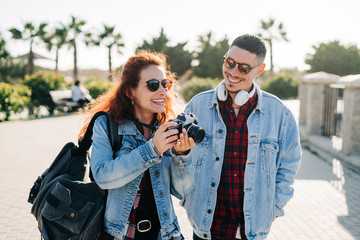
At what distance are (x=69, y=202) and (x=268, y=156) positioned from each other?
52.0 inches

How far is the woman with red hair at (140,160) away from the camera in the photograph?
1.71 meters

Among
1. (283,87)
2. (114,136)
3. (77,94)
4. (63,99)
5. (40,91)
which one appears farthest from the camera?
(283,87)

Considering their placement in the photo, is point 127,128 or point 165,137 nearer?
point 165,137

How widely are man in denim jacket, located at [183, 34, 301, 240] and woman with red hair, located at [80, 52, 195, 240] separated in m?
0.34

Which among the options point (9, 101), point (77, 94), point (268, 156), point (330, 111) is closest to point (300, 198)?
point (268, 156)

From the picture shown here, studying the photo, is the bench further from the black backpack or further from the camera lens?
the camera lens

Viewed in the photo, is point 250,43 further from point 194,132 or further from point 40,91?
point 40,91

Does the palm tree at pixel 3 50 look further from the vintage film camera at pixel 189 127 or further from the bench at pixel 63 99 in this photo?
the vintage film camera at pixel 189 127

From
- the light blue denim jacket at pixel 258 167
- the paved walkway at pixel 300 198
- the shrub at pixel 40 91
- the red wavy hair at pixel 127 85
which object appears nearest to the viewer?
the red wavy hair at pixel 127 85

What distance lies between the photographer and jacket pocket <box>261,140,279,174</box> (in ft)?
7.36

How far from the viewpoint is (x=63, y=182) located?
1.84 m

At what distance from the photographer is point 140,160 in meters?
1.70

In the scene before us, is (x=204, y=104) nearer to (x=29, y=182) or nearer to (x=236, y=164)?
(x=236, y=164)

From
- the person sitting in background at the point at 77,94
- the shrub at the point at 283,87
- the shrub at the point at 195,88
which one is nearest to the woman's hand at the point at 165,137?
the person sitting in background at the point at 77,94
